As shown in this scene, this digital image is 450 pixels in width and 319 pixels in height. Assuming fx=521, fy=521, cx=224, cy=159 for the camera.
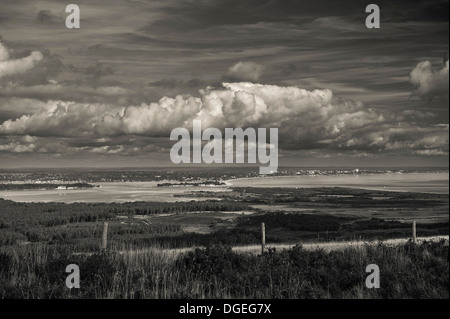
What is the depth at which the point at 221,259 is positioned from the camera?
13.0m

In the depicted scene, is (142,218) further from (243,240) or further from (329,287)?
(329,287)

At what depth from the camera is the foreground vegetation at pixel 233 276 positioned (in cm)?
969

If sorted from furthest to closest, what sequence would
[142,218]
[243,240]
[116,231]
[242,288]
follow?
[142,218] → [116,231] → [243,240] → [242,288]

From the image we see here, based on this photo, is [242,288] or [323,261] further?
[323,261]

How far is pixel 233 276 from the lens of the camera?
37.9 feet

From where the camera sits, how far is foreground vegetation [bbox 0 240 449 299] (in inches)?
381
